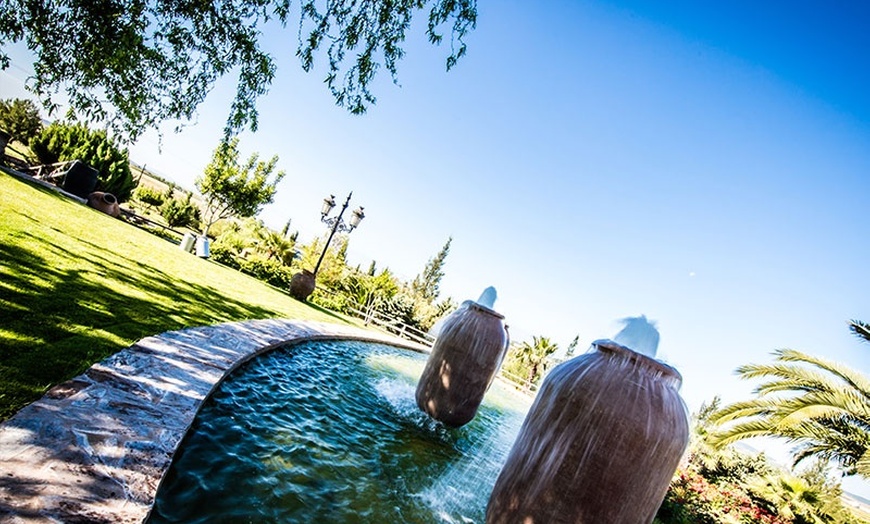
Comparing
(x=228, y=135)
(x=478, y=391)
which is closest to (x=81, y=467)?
(x=228, y=135)

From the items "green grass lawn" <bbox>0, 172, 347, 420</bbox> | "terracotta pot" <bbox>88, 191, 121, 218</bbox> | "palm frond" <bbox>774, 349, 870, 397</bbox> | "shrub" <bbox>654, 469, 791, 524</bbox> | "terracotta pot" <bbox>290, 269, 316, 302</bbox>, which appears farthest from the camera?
"terracotta pot" <bbox>290, 269, 316, 302</bbox>

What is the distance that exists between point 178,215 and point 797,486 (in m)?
34.4

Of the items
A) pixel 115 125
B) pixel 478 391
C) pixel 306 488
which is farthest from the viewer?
pixel 478 391

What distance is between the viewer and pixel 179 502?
2467mm

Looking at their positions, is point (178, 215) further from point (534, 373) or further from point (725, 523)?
point (725, 523)

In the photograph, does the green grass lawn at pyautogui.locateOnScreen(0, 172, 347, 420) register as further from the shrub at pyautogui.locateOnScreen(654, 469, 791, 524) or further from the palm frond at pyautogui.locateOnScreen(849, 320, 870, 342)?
the palm frond at pyautogui.locateOnScreen(849, 320, 870, 342)

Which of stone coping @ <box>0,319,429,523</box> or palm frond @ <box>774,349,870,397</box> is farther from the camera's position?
palm frond @ <box>774,349,870,397</box>

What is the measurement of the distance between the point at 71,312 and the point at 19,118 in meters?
28.9

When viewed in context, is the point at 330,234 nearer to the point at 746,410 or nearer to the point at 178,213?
the point at 746,410

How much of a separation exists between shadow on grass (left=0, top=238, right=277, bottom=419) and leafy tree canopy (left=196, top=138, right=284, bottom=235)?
18.8m

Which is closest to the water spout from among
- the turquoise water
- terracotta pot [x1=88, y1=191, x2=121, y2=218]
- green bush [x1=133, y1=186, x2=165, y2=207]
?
the turquoise water

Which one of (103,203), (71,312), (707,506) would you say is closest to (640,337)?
(71,312)

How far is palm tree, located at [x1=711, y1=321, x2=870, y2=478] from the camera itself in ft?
22.3

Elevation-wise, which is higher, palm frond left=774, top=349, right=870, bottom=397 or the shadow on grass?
palm frond left=774, top=349, right=870, bottom=397
